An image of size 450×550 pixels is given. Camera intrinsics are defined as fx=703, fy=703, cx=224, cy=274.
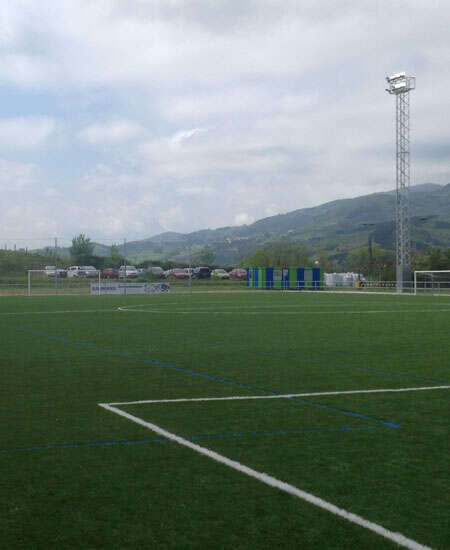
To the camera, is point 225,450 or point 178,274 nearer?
point 225,450

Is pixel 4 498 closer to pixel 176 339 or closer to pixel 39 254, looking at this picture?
pixel 176 339

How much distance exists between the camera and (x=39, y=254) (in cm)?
5919

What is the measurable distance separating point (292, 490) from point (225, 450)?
1.21m

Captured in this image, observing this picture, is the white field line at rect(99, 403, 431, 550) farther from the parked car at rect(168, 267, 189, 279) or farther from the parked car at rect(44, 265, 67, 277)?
the parked car at rect(168, 267, 189, 279)

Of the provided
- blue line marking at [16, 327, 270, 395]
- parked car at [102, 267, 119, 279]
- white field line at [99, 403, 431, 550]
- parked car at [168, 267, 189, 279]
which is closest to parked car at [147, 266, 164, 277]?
parked car at [168, 267, 189, 279]

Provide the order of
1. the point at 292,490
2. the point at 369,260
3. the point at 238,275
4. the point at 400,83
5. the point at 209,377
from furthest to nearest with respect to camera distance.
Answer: the point at 369,260, the point at 238,275, the point at 400,83, the point at 209,377, the point at 292,490

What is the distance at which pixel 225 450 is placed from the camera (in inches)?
236

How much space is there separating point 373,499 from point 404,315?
22222 millimetres

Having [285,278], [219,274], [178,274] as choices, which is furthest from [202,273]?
[285,278]

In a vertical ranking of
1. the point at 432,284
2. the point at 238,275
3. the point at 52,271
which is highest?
the point at 52,271

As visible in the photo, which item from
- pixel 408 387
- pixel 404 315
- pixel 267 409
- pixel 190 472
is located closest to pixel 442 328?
pixel 404 315

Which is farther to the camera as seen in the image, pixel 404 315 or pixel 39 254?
pixel 39 254

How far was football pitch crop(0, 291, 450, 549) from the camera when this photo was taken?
421 centimetres

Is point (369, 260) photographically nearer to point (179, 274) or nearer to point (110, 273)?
point (179, 274)
